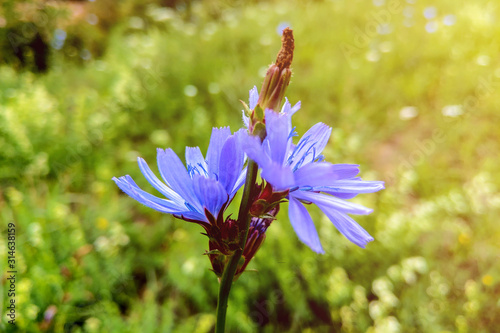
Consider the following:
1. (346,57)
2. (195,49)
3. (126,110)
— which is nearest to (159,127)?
(126,110)

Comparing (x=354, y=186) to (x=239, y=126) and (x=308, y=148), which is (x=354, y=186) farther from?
(x=239, y=126)

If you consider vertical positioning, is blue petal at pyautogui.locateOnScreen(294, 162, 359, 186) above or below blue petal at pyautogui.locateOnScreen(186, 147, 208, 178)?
below

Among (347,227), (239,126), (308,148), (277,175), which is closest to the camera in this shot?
(277,175)

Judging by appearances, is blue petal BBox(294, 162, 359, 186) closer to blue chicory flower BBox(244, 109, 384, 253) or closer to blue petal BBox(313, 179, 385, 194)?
blue chicory flower BBox(244, 109, 384, 253)

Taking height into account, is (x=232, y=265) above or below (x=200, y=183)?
below

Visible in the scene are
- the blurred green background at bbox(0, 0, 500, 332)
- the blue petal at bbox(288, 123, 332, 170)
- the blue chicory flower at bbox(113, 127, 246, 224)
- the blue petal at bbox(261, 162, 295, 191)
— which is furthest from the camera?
the blurred green background at bbox(0, 0, 500, 332)

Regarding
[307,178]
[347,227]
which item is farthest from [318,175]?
[347,227]

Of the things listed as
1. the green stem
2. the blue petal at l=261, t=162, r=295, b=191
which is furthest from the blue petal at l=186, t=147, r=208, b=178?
the blue petal at l=261, t=162, r=295, b=191

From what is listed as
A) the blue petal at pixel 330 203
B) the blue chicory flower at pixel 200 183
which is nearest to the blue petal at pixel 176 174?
the blue chicory flower at pixel 200 183

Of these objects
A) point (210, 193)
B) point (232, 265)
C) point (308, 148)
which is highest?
point (308, 148)
